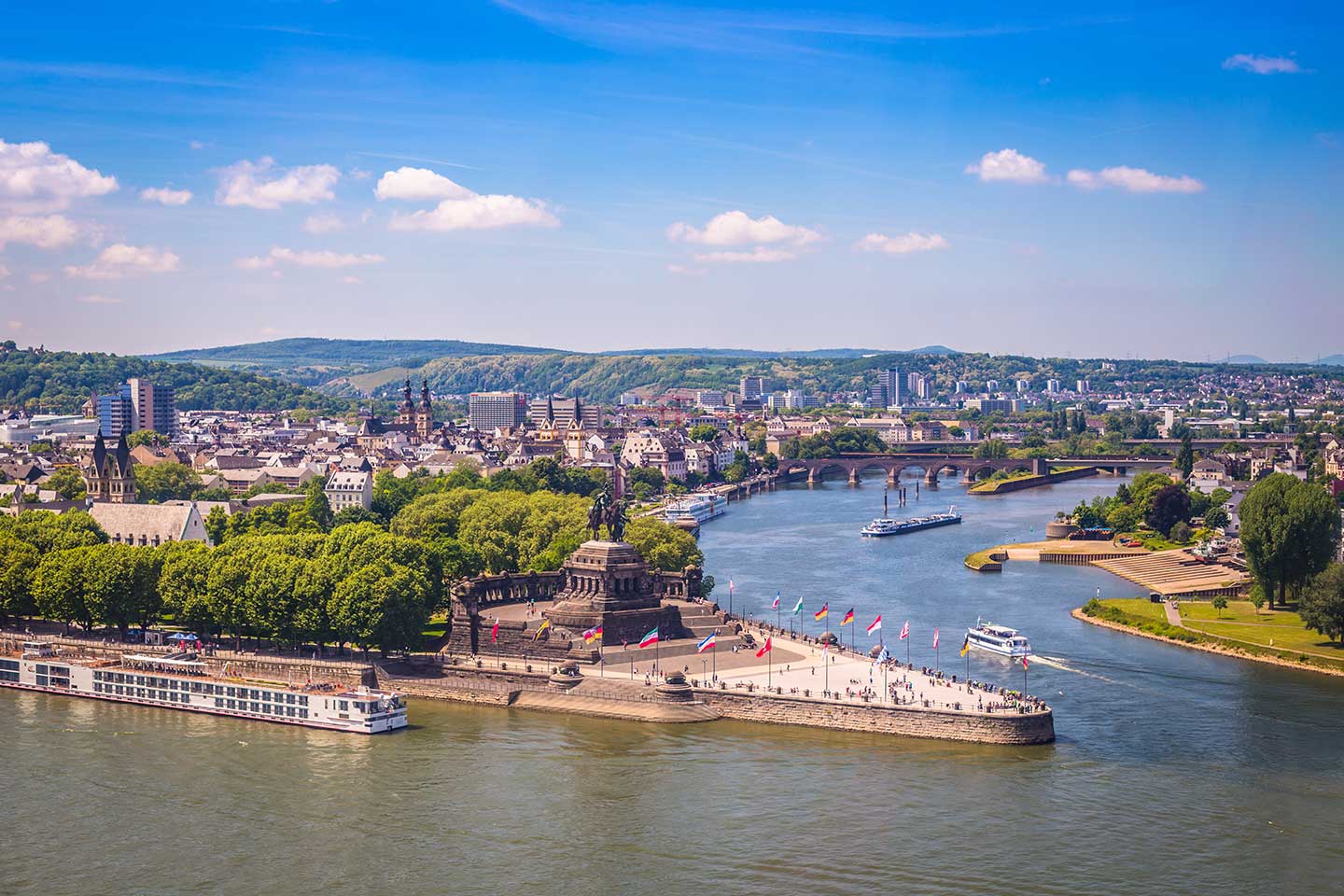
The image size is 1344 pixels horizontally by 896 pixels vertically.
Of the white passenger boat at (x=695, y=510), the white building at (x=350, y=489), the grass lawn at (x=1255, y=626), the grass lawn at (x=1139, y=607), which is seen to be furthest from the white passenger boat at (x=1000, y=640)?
the white building at (x=350, y=489)

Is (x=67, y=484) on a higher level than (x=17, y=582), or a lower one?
higher

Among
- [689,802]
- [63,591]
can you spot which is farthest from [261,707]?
[689,802]

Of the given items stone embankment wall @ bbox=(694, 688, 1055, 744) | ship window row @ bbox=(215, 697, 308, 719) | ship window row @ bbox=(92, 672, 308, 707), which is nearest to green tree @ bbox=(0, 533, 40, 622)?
ship window row @ bbox=(92, 672, 308, 707)

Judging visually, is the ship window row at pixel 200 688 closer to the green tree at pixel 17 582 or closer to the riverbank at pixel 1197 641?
the green tree at pixel 17 582

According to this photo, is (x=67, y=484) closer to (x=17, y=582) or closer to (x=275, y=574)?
(x=17, y=582)

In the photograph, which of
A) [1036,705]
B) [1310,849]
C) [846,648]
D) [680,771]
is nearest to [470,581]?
[846,648]

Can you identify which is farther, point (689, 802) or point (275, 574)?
point (275, 574)
